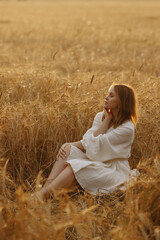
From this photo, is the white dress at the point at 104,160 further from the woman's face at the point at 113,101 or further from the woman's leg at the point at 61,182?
the woman's face at the point at 113,101

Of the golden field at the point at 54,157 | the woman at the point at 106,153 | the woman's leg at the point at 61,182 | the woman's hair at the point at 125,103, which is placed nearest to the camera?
the golden field at the point at 54,157

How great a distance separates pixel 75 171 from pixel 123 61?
399cm

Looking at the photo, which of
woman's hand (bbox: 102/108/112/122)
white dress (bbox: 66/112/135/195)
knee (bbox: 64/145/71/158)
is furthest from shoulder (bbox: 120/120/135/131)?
knee (bbox: 64/145/71/158)

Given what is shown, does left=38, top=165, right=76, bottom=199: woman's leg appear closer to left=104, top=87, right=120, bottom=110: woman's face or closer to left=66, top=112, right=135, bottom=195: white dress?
left=66, top=112, right=135, bottom=195: white dress

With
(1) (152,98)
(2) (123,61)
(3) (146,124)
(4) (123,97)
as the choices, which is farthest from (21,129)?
(2) (123,61)

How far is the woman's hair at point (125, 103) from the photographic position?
2.72 meters

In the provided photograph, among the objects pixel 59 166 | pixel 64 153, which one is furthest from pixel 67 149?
pixel 59 166

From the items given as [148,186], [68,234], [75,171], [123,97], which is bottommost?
[68,234]

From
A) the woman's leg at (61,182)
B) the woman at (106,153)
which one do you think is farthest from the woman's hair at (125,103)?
the woman's leg at (61,182)

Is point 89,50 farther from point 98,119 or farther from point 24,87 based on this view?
point 98,119

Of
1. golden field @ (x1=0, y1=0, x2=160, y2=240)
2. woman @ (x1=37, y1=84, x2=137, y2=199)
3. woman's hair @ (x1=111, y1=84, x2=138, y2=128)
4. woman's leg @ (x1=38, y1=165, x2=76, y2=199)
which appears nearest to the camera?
golden field @ (x1=0, y1=0, x2=160, y2=240)

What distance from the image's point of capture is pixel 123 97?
2.72m

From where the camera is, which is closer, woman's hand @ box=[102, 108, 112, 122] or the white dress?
the white dress

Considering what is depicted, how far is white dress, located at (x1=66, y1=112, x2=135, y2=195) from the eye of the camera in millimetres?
2611
